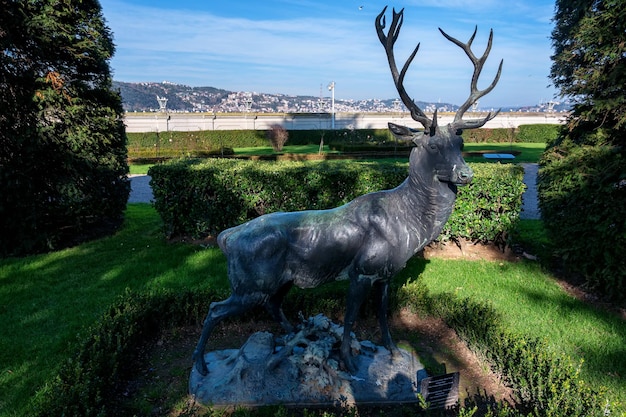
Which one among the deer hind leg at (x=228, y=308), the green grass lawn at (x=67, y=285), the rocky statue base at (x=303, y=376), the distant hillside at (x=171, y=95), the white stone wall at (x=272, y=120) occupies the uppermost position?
the distant hillside at (x=171, y=95)

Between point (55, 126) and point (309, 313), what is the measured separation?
25.8 ft

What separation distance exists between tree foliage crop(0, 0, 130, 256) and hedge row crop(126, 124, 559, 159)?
1781 centimetres

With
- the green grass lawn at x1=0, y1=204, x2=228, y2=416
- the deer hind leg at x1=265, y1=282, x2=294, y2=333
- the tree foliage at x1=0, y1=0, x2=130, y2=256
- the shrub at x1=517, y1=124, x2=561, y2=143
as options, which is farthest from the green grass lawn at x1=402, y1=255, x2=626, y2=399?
the shrub at x1=517, y1=124, x2=561, y2=143

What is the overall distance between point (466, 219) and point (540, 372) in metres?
5.20

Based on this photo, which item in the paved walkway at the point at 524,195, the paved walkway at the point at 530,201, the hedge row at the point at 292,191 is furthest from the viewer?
the paved walkway at the point at 524,195

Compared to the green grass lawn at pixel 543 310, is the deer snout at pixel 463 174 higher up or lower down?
higher up

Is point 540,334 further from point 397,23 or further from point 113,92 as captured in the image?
point 113,92

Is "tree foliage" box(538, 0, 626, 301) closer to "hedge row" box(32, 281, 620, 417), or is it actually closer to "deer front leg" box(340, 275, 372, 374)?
"hedge row" box(32, 281, 620, 417)

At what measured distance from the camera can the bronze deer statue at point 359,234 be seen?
3637 millimetres

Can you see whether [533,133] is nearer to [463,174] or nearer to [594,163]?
[594,163]

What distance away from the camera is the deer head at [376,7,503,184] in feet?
11.4

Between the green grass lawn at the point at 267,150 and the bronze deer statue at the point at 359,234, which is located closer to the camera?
the bronze deer statue at the point at 359,234

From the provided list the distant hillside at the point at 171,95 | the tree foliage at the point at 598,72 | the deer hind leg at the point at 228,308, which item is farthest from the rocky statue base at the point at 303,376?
the distant hillside at the point at 171,95

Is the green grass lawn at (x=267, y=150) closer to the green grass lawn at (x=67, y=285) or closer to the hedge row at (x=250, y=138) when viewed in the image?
the hedge row at (x=250, y=138)
